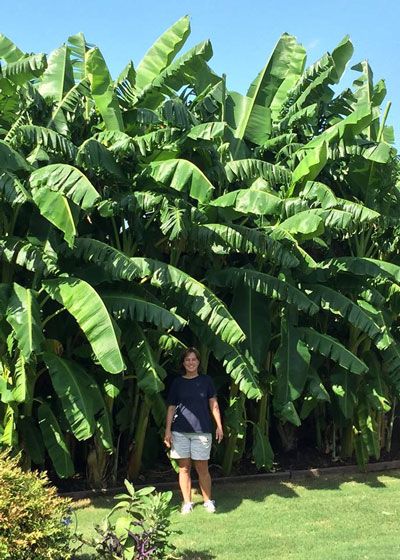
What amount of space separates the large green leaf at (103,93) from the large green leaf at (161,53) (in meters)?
1.41

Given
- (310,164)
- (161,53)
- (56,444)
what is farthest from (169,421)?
(161,53)

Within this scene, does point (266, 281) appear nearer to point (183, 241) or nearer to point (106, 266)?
point (183, 241)

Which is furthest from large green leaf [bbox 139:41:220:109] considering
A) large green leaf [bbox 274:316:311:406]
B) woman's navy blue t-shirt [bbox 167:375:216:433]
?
woman's navy blue t-shirt [bbox 167:375:216:433]

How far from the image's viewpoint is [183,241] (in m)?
8.03

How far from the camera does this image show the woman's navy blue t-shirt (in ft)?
23.2

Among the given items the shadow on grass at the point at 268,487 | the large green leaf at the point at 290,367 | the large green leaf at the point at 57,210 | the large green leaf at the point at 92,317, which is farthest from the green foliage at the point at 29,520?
the large green leaf at the point at 290,367

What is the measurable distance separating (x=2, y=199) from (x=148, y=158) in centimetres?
197

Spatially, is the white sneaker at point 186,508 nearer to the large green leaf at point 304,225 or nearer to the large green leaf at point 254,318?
the large green leaf at point 254,318

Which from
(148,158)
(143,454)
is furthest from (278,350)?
(148,158)

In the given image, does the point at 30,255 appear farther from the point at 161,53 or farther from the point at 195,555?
the point at 161,53

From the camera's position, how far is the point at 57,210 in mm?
6395

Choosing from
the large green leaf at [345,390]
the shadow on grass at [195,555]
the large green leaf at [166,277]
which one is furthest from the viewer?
the large green leaf at [345,390]

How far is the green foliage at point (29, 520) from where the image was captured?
3805 millimetres

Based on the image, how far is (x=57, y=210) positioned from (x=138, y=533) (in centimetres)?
332
